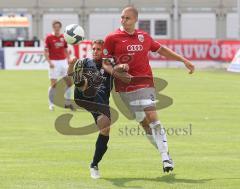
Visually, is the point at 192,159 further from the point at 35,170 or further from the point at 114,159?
the point at 35,170


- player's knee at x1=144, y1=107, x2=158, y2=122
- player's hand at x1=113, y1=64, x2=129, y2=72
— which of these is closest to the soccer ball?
player's hand at x1=113, y1=64, x2=129, y2=72

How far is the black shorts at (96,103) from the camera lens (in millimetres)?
10656

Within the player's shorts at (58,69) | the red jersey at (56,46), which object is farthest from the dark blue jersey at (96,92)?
the player's shorts at (58,69)

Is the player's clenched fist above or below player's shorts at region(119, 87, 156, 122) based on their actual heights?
above

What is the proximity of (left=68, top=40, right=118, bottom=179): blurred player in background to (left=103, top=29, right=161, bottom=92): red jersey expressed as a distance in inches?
6.4

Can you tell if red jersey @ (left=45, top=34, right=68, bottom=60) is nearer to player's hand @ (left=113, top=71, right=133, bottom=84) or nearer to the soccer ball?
the soccer ball

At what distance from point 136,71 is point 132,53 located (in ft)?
0.85

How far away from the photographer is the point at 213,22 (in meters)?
72.7

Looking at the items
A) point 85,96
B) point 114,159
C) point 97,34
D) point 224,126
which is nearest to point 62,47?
point 224,126

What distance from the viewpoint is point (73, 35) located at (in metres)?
11.8

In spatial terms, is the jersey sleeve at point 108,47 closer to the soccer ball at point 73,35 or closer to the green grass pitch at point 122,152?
the soccer ball at point 73,35

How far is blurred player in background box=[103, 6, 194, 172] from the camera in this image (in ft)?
35.5

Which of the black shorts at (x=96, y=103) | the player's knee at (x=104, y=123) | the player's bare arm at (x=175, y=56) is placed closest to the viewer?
the player's knee at (x=104, y=123)

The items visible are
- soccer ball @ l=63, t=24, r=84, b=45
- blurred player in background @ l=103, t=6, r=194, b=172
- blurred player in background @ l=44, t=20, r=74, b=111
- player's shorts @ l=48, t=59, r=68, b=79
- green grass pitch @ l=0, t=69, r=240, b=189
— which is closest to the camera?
green grass pitch @ l=0, t=69, r=240, b=189
